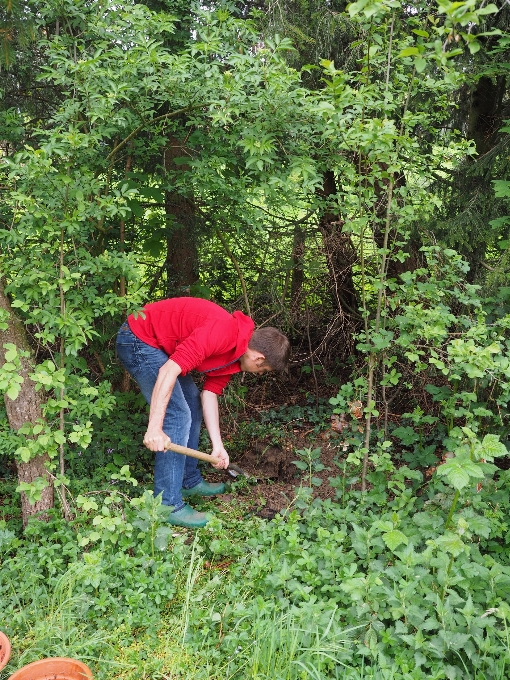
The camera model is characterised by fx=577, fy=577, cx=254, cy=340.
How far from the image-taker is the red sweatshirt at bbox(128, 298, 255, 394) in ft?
10.9

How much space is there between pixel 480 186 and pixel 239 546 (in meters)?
3.23

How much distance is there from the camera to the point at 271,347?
3.43 m

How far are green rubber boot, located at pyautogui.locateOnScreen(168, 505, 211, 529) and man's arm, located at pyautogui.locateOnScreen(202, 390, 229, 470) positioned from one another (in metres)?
0.33

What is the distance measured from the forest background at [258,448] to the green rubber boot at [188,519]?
16 cm

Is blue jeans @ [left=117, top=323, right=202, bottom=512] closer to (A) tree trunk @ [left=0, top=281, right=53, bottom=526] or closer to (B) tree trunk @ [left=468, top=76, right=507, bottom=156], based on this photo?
(A) tree trunk @ [left=0, top=281, right=53, bottom=526]

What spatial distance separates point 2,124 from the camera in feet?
11.8

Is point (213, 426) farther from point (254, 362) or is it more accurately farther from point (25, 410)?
point (25, 410)

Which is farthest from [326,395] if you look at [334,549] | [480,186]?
[334,549]

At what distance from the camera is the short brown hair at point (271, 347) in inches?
135

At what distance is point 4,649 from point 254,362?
1903mm

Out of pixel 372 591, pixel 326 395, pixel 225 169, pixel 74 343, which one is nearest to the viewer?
pixel 372 591

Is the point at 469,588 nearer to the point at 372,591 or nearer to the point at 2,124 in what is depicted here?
the point at 372,591

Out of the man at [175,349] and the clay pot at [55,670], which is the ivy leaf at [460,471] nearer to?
the man at [175,349]

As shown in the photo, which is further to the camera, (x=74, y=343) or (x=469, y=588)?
(x=74, y=343)
